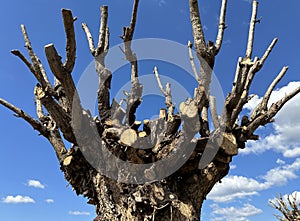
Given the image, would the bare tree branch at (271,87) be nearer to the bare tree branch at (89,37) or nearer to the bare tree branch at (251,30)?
the bare tree branch at (251,30)

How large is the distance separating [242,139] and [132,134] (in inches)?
71.3

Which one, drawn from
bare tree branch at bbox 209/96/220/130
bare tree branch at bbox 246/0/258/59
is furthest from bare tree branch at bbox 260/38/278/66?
bare tree branch at bbox 209/96/220/130

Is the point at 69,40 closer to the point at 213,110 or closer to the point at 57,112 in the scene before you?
the point at 57,112

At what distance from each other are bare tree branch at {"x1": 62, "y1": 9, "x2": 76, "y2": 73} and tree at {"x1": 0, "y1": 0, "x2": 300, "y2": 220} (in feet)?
0.09

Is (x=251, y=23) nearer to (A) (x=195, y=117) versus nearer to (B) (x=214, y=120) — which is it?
(B) (x=214, y=120)

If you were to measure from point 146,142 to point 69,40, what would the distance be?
177 centimetres

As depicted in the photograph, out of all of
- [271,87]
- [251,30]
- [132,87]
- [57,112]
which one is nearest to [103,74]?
[132,87]

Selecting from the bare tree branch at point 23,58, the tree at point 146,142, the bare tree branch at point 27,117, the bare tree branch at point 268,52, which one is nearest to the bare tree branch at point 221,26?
the tree at point 146,142

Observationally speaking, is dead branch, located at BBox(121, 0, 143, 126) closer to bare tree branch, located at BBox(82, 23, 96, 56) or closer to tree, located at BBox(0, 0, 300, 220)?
tree, located at BBox(0, 0, 300, 220)

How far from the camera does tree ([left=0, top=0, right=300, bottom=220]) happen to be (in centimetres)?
405

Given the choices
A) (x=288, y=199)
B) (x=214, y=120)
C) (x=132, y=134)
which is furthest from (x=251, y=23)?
(x=288, y=199)

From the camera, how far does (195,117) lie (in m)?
3.97

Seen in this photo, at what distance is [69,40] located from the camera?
3.43 metres

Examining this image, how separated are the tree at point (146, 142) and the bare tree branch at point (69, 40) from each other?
28 mm
